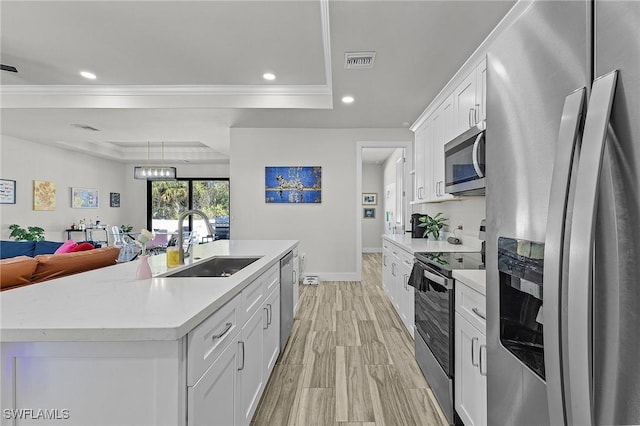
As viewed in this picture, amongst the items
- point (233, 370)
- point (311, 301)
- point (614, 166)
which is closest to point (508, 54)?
point (614, 166)

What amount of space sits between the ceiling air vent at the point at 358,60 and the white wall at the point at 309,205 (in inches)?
92.8

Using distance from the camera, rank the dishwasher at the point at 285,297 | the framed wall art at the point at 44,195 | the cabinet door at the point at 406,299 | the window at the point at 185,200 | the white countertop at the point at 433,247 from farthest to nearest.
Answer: the window at the point at 185,200, the framed wall art at the point at 44,195, the cabinet door at the point at 406,299, the white countertop at the point at 433,247, the dishwasher at the point at 285,297

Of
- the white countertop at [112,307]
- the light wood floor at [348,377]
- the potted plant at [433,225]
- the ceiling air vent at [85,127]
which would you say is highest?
the ceiling air vent at [85,127]

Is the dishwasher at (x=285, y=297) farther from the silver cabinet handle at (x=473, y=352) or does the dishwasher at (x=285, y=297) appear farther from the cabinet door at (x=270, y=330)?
the silver cabinet handle at (x=473, y=352)

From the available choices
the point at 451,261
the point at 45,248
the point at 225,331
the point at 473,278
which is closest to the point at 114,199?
the point at 45,248

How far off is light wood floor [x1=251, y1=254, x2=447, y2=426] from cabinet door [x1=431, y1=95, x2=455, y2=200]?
1.51 m

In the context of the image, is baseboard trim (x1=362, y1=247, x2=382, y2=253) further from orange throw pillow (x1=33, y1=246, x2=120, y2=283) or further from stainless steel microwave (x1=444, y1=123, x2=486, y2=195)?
orange throw pillow (x1=33, y1=246, x2=120, y2=283)

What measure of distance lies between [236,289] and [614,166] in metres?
1.25

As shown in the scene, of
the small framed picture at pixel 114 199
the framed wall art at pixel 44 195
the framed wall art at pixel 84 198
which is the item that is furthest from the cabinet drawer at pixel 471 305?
the small framed picture at pixel 114 199

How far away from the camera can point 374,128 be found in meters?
5.20

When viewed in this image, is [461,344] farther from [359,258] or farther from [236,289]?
[359,258]

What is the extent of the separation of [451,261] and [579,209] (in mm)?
1465

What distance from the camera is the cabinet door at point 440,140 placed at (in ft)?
9.45

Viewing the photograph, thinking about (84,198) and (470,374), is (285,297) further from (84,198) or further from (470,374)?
(84,198)
